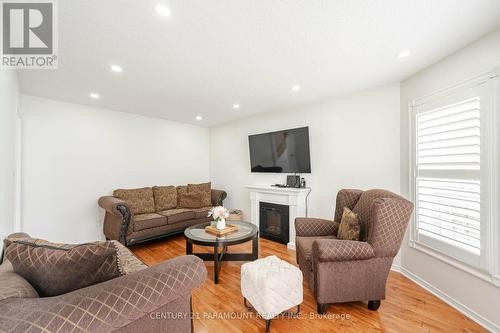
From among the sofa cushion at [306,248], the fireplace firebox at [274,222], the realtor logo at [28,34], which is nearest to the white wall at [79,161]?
the realtor logo at [28,34]

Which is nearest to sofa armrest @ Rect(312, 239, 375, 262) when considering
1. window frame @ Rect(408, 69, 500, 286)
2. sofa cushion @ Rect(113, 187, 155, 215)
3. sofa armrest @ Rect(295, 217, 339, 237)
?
sofa armrest @ Rect(295, 217, 339, 237)

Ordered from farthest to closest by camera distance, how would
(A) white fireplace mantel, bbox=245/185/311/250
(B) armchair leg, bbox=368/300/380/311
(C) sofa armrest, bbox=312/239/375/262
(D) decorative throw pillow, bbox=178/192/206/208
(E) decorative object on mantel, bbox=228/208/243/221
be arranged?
(E) decorative object on mantel, bbox=228/208/243/221, (D) decorative throw pillow, bbox=178/192/206/208, (A) white fireplace mantel, bbox=245/185/311/250, (B) armchair leg, bbox=368/300/380/311, (C) sofa armrest, bbox=312/239/375/262

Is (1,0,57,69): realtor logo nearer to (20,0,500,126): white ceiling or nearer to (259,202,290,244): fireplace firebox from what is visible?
(20,0,500,126): white ceiling

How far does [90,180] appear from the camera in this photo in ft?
11.6

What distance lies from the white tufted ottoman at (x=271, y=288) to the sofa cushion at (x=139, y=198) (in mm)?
2646

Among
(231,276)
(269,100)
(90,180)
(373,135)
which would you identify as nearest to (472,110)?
(373,135)

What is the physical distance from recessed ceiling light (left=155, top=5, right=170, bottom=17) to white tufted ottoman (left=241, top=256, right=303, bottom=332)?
210 centimetres

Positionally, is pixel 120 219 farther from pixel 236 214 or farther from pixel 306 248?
pixel 306 248

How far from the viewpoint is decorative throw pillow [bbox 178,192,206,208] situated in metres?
4.20

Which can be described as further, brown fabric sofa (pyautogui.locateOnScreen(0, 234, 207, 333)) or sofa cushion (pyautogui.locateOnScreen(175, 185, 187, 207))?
sofa cushion (pyautogui.locateOnScreen(175, 185, 187, 207))

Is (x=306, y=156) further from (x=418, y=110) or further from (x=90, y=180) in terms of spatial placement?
(x=90, y=180)

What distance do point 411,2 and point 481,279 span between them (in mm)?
2259

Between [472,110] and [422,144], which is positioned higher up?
[472,110]

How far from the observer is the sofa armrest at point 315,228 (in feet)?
7.98
